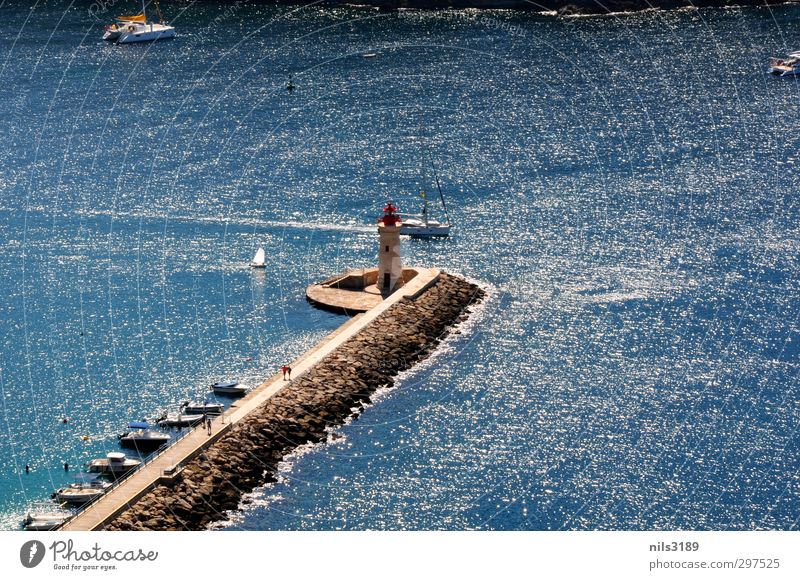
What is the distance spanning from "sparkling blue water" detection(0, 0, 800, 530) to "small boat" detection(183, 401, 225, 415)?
2.70m

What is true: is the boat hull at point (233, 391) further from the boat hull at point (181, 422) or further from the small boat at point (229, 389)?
the boat hull at point (181, 422)

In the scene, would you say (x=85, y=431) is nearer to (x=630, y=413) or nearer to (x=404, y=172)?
(x=630, y=413)

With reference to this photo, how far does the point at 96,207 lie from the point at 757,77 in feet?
244

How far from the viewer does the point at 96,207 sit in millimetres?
151250

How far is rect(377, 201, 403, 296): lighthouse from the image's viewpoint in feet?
422

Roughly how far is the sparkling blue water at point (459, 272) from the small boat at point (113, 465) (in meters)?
1.65

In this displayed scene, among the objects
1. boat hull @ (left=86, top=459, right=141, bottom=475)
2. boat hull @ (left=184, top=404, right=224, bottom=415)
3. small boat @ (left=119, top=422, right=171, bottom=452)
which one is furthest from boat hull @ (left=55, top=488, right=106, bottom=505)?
boat hull @ (left=184, top=404, right=224, bottom=415)

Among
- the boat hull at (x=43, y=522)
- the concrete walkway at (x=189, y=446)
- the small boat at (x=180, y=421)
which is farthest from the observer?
the small boat at (x=180, y=421)

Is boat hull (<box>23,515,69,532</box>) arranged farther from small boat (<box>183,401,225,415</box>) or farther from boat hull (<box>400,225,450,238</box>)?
boat hull (<box>400,225,450,238</box>)

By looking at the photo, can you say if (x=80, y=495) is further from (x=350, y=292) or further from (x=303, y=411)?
(x=350, y=292)

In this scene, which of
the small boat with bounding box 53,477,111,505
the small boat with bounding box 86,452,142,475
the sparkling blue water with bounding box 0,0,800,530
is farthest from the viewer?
the small boat with bounding box 86,452,142,475

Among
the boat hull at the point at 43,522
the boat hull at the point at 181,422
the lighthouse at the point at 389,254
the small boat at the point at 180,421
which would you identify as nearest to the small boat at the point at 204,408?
the small boat at the point at 180,421
